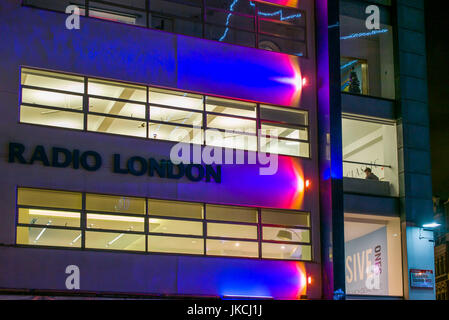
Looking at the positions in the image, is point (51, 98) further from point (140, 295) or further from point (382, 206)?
point (382, 206)

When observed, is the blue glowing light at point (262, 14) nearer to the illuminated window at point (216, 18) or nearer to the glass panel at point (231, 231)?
the illuminated window at point (216, 18)

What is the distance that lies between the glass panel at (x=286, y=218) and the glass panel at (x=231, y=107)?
10.6 ft

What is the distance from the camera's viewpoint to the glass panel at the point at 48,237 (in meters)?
19.9

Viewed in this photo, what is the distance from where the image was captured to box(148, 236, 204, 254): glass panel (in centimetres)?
2158

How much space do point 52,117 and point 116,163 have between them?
222 cm

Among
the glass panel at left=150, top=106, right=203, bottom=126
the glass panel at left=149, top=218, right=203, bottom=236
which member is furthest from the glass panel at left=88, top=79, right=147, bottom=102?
the glass panel at left=149, top=218, right=203, bottom=236

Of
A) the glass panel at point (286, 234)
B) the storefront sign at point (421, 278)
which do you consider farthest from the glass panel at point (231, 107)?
the storefront sign at point (421, 278)

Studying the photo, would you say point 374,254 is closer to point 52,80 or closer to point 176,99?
point 176,99

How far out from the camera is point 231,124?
78.2ft

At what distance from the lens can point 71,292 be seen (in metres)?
19.8

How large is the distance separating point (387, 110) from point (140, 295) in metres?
11.4

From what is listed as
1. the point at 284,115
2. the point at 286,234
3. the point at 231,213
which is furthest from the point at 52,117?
the point at 286,234

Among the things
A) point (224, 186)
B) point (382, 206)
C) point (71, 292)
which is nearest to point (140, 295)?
point (71, 292)

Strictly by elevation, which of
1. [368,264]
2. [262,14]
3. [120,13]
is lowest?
[368,264]
